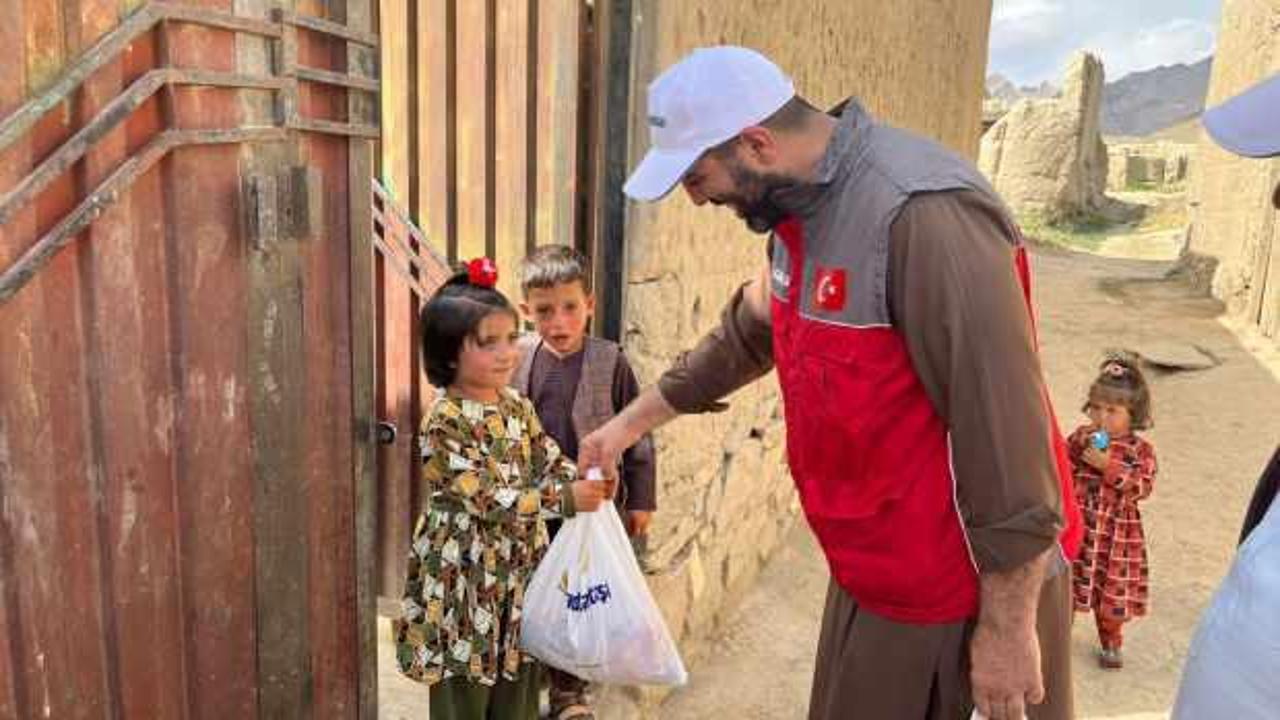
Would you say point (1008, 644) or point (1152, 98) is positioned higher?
point (1152, 98)

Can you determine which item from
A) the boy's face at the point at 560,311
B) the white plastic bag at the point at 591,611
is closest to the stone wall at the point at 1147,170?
the boy's face at the point at 560,311

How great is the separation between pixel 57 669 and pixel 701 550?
264 centimetres

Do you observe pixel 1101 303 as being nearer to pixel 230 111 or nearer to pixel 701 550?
pixel 701 550

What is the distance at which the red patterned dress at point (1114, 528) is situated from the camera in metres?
4.11

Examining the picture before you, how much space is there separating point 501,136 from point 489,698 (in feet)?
4.93

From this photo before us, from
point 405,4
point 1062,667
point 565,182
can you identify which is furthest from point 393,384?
point 1062,667

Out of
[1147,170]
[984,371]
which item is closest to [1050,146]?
[1147,170]

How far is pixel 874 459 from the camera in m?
1.93

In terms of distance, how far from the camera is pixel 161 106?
1.66 meters

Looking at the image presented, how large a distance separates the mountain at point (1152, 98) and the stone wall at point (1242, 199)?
65464 mm

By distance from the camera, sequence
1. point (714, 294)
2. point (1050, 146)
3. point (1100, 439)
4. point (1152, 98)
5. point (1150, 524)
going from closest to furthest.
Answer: point (714, 294)
point (1100, 439)
point (1150, 524)
point (1050, 146)
point (1152, 98)

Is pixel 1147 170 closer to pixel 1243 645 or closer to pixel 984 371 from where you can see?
pixel 984 371

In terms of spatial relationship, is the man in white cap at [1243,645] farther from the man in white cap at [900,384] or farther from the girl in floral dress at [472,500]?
the girl in floral dress at [472,500]

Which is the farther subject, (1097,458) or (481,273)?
(1097,458)
